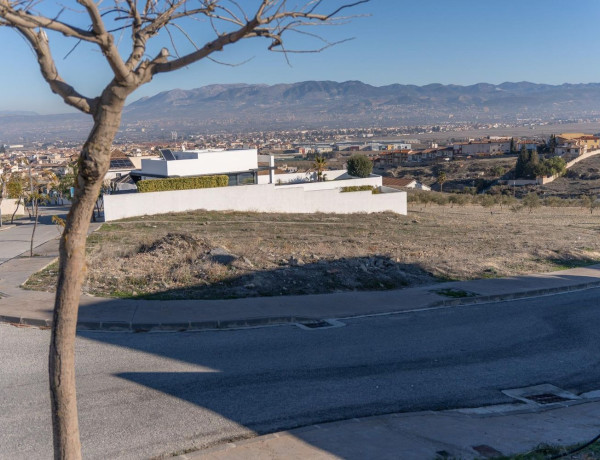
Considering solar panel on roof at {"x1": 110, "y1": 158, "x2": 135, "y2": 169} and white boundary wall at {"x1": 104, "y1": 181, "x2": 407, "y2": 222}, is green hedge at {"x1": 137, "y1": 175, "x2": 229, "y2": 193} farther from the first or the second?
solar panel on roof at {"x1": 110, "y1": 158, "x2": 135, "y2": 169}

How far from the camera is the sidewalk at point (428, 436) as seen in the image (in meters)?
6.95

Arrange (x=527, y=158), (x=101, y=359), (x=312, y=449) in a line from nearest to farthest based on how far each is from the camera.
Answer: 1. (x=312, y=449)
2. (x=101, y=359)
3. (x=527, y=158)

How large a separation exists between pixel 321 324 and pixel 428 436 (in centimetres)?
538

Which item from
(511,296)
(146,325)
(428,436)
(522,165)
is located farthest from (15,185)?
(522,165)

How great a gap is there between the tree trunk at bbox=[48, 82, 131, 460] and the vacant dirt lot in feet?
32.8

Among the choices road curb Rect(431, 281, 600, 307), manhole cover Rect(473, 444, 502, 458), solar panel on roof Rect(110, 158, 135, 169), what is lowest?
road curb Rect(431, 281, 600, 307)

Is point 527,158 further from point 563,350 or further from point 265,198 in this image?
point 563,350

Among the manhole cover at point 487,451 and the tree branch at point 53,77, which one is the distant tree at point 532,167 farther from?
the tree branch at point 53,77

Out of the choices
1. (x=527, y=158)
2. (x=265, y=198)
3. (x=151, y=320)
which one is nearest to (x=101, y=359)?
(x=151, y=320)

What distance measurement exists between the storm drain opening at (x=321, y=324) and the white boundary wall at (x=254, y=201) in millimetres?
24262

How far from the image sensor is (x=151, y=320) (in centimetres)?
1227

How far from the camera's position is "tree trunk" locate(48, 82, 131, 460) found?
157 inches

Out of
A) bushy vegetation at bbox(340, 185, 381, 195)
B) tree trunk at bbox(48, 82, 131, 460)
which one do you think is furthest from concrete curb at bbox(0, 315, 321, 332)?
bushy vegetation at bbox(340, 185, 381, 195)

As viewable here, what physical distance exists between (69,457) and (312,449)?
3.19m
